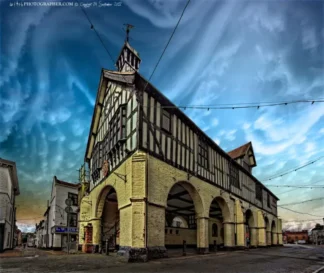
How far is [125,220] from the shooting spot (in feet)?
45.5

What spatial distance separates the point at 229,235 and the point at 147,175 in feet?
37.8

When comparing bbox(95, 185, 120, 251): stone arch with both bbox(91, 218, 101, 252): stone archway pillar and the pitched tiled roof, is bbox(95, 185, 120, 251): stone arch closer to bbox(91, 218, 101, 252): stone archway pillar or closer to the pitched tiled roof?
bbox(91, 218, 101, 252): stone archway pillar

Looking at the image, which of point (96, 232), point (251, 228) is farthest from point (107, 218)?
point (251, 228)

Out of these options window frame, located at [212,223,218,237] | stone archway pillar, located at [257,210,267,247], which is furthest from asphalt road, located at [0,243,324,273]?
stone archway pillar, located at [257,210,267,247]

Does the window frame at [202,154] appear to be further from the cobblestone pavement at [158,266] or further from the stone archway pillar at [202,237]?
the cobblestone pavement at [158,266]

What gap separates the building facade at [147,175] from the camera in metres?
13.5

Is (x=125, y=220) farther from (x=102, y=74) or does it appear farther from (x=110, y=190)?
(x=102, y=74)

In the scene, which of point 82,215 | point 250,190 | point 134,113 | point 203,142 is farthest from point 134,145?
point 250,190

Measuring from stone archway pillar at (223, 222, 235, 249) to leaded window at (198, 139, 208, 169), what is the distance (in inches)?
222

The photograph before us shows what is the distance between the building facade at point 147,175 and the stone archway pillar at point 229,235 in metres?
0.07

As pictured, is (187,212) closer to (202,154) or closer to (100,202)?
(202,154)

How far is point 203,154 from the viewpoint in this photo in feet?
65.4

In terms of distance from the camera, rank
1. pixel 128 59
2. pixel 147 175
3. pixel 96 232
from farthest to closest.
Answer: pixel 128 59 < pixel 96 232 < pixel 147 175

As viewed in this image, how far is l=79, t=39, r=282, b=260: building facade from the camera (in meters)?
13.5
